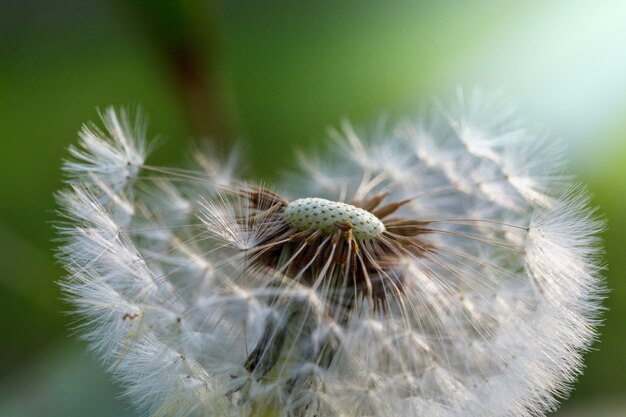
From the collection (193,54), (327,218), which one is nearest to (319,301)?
(327,218)

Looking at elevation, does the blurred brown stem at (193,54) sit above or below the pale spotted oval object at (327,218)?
above

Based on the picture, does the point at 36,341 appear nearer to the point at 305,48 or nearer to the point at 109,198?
the point at 109,198

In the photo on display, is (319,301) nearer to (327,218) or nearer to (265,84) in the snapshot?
(327,218)

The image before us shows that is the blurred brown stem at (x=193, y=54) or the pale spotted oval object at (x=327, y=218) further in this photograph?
the blurred brown stem at (x=193, y=54)

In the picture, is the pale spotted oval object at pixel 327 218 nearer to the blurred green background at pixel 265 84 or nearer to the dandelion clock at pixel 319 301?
the dandelion clock at pixel 319 301

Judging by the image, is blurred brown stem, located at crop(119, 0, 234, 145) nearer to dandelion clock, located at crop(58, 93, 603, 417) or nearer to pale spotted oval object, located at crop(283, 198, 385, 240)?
dandelion clock, located at crop(58, 93, 603, 417)

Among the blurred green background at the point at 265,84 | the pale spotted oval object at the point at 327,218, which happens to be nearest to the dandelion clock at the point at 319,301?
the pale spotted oval object at the point at 327,218

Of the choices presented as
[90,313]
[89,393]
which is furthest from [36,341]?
[90,313]
